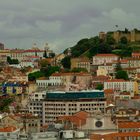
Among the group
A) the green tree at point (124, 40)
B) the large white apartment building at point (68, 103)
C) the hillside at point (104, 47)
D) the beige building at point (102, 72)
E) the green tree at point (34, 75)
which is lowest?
the large white apartment building at point (68, 103)

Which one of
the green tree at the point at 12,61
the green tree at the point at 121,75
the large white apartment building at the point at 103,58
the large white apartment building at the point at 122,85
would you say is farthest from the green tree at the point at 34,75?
the green tree at the point at 12,61

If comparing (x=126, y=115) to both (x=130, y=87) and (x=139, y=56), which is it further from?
(x=139, y=56)

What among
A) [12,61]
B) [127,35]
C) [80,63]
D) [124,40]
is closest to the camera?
[80,63]

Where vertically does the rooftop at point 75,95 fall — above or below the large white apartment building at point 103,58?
below

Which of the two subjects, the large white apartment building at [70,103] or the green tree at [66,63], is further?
the green tree at [66,63]

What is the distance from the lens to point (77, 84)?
93125mm

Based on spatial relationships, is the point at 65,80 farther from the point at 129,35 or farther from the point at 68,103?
the point at 68,103

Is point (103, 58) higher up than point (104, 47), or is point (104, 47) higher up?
point (104, 47)

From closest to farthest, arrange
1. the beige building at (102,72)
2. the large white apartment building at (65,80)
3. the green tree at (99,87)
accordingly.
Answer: the green tree at (99,87)
the large white apartment building at (65,80)
the beige building at (102,72)

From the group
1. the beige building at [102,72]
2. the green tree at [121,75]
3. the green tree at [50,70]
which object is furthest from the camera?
the green tree at [50,70]

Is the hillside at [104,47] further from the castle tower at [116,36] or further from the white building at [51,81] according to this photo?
the white building at [51,81]

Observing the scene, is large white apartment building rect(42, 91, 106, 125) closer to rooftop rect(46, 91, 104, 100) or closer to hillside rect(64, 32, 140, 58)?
rooftop rect(46, 91, 104, 100)

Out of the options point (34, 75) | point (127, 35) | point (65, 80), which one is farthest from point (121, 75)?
point (127, 35)

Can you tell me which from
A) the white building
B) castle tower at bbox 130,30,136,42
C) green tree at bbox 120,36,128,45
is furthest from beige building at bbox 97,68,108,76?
castle tower at bbox 130,30,136,42
